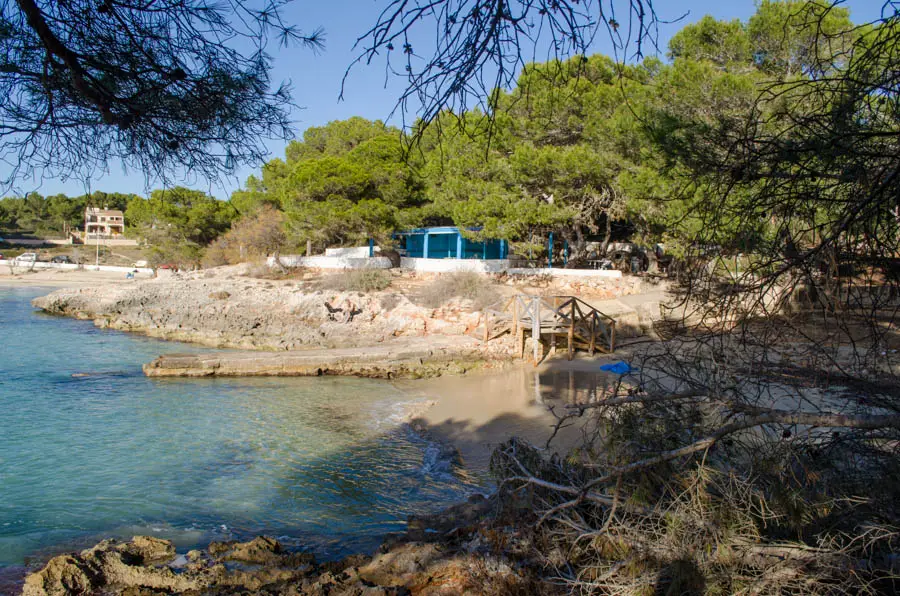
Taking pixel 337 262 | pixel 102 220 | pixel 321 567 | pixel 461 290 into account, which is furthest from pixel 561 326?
pixel 102 220

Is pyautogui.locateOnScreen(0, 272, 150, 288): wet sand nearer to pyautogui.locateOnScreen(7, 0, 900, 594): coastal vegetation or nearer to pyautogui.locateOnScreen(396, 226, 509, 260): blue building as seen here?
pyautogui.locateOnScreen(396, 226, 509, 260): blue building

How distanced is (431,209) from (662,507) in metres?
25.4

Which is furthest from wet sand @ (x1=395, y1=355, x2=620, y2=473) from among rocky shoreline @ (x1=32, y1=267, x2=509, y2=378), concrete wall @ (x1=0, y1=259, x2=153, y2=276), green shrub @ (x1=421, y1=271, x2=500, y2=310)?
concrete wall @ (x1=0, y1=259, x2=153, y2=276)

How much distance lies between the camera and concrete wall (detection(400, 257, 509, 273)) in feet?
88.8

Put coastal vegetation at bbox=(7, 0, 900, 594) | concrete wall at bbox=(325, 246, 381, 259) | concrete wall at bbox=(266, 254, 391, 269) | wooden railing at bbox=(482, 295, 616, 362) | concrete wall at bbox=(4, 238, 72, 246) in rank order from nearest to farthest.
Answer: coastal vegetation at bbox=(7, 0, 900, 594) < wooden railing at bbox=(482, 295, 616, 362) < concrete wall at bbox=(266, 254, 391, 269) < concrete wall at bbox=(325, 246, 381, 259) < concrete wall at bbox=(4, 238, 72, 246)

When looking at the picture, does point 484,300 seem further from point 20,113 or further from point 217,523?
point 20,113

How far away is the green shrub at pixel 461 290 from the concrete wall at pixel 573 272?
2.54 meters

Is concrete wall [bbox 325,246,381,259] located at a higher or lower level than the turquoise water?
higher

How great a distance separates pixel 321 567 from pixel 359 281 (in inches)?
793

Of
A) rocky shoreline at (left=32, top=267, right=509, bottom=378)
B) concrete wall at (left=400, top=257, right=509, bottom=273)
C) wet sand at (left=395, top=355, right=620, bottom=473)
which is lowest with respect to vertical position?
wet sand at (left=395, top=355, right=620, bottom=473)

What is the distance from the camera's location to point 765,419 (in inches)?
117

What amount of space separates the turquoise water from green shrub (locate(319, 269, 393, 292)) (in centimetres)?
985

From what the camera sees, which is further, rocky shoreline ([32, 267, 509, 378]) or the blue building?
the blue building

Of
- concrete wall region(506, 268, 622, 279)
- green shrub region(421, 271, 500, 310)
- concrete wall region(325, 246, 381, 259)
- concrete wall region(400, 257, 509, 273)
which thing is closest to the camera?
green shrub region(421, 271, 500, 310)
